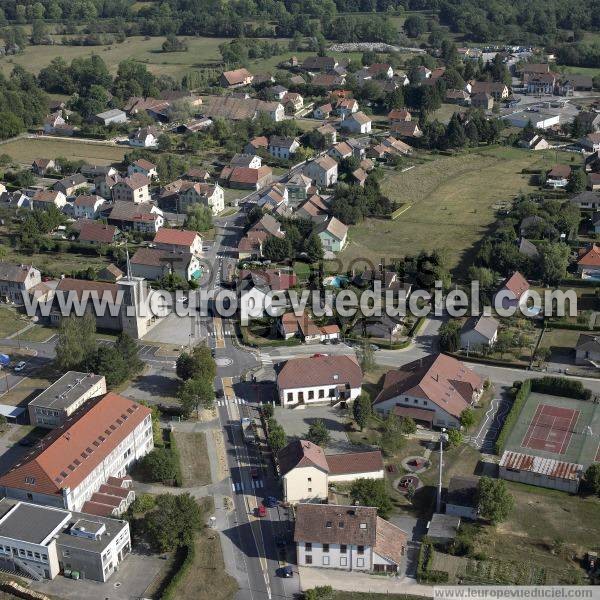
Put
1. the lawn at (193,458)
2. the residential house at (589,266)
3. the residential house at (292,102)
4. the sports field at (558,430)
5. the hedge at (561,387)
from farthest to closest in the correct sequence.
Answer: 1. the residential house at (292,102)
2. the residential house at (589,266)
3. the hedge at (561,387)
4. the sports field at (558,430)
5. the lawn at (193,458)

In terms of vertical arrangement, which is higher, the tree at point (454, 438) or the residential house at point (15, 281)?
the residential house at point (15, 281)

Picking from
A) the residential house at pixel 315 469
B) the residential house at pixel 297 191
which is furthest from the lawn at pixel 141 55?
the residential house at pixel 315 469

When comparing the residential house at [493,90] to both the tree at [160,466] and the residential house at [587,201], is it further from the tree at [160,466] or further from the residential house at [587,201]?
the tree at [160,466]

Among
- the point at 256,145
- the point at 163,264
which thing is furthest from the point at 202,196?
the point at 256,145

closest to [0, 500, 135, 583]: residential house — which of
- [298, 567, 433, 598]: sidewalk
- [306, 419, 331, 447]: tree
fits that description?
[298, 567, 433, 598]: sidewalk

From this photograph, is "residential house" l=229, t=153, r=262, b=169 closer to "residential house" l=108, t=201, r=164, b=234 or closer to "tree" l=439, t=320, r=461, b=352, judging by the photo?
"residential house" l=108, t=201, r=164, b=234

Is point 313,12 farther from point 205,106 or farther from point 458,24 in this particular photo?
point 205,106
